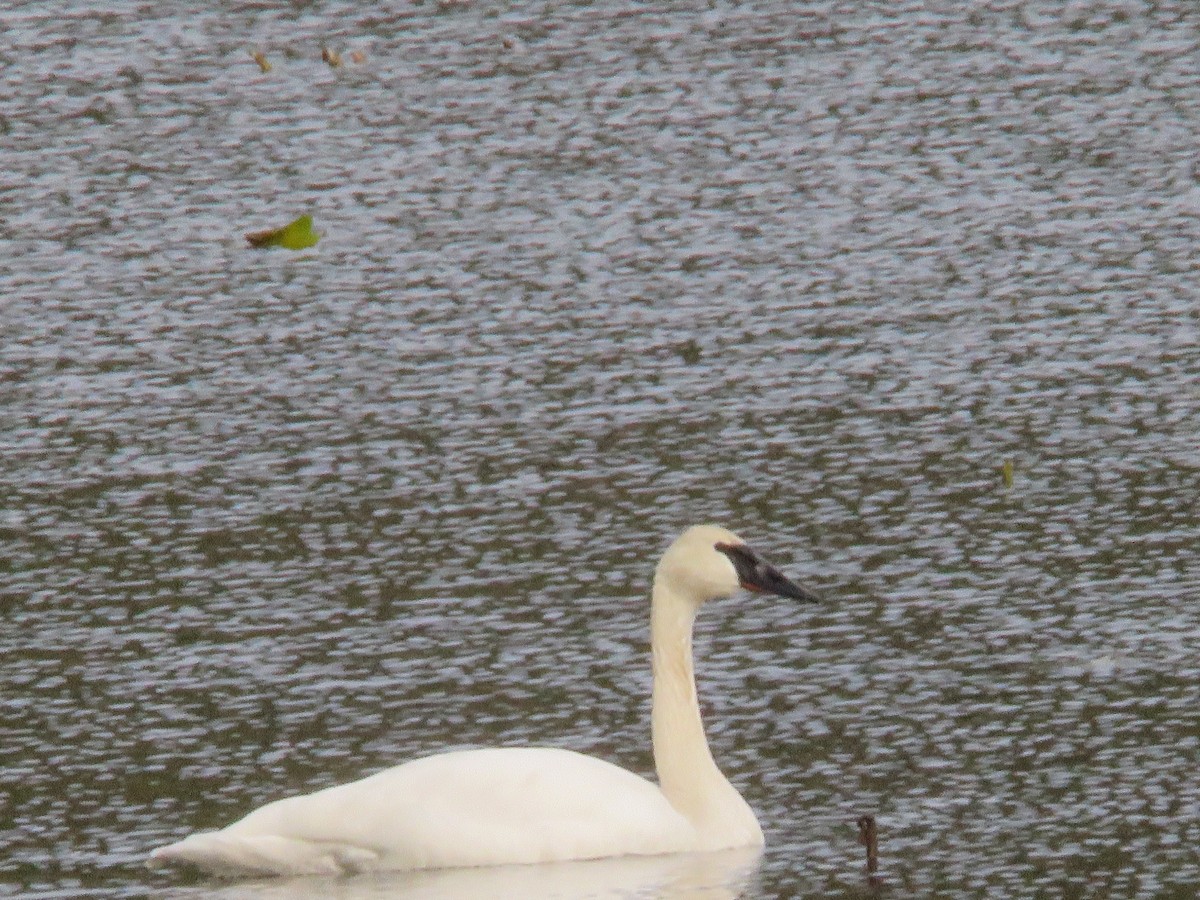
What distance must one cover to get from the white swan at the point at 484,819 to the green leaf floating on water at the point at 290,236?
8323 mm

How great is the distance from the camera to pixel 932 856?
832 centimetres

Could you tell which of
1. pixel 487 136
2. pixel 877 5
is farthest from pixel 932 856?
pixel 877 5

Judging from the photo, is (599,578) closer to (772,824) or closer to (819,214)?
(772,824)

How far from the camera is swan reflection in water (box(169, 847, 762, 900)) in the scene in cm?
Answer: 844

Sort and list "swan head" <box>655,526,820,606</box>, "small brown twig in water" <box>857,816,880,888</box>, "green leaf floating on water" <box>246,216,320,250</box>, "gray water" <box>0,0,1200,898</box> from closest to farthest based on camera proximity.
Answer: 1. "small brown twig in water" <box>857,816,880,888</box>
2. "swan head" <box>655,526,820,606</box>
3. "gray water" <box>0,0,1200,898</box>
4. "green leaf floating on water" <box>246,216,320,250</box>

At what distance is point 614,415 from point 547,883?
4.96m

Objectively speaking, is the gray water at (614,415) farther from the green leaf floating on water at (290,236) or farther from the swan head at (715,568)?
the swan head at (715,568)

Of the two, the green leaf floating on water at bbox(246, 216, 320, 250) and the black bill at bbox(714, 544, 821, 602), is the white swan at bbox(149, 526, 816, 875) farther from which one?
the green leaf floating on water at bbox(246, 216, 320, 250)

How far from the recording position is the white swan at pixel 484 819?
28.1 ft

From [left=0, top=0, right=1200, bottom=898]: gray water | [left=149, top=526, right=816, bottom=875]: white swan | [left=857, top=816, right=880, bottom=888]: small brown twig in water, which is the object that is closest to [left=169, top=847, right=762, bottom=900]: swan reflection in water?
[left=149, top=526, right=816, bottom=875]: white swan

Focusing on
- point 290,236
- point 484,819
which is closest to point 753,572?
point 484,819

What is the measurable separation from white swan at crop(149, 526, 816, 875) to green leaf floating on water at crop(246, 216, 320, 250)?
8.32m

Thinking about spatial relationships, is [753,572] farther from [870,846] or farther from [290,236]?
[290,236]

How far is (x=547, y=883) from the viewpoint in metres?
8.57
